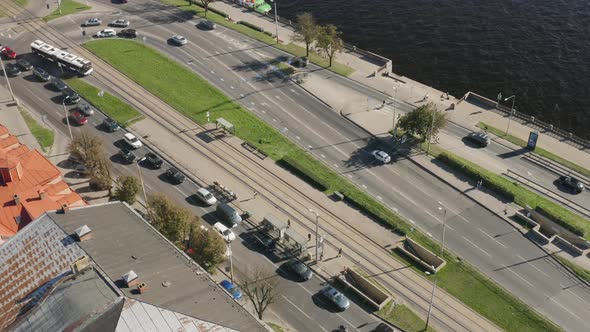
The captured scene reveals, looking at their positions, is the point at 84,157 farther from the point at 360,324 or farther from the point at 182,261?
the point at 360,324

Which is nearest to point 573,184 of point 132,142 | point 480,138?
point 480,138

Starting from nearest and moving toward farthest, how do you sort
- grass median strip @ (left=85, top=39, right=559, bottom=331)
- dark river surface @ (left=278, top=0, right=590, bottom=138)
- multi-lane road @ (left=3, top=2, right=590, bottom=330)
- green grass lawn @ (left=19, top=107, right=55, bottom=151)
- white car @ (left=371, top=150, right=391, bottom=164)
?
grass median strip @ (left=85, top=39, right=559, bottom=331) < multi-lane road @ (left=3, top=2, right=590, bottom=330) < white car @ (left=371, top=150, right=391, bottom=164) < green grass lawn @ (left=19, top=107, right=55, bottom=151) < dark river surface @ (left=278, top=0, right=590, bottom=138)

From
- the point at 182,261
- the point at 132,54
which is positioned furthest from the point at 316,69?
the point at 182,261

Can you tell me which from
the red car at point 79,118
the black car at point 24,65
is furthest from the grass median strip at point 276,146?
the red car at point 79,118

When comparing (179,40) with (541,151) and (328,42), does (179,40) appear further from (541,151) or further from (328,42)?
(541,151)

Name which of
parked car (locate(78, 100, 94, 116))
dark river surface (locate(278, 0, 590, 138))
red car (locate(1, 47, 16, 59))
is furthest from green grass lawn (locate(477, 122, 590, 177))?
red car (locate(1, 47, 16, 59))

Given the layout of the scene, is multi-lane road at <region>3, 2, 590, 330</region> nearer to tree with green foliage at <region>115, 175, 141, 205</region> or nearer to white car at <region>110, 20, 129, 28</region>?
white car at <region>110, 20, 129, 28</region>
